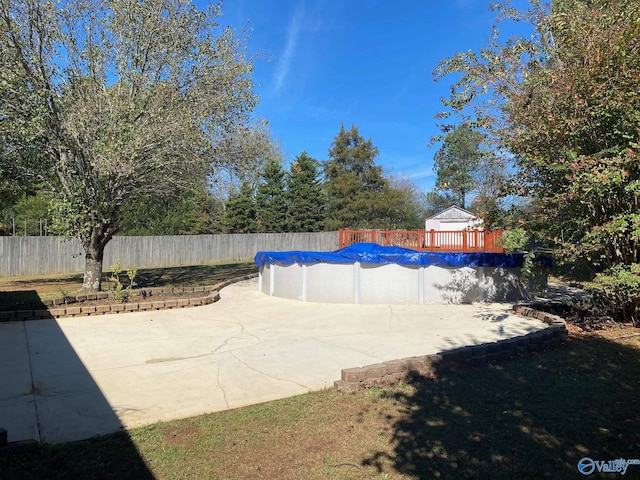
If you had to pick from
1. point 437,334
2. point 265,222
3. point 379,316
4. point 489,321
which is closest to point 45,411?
point 437,334

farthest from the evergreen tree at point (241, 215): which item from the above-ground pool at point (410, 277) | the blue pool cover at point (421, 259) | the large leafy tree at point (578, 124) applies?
the large leafy tree at point (578, 124)

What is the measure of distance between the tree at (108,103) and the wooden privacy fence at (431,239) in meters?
9.20

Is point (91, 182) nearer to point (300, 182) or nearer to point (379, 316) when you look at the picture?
point (379, 316)

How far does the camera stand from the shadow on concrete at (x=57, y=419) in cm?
280

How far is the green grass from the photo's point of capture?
9.08 feet

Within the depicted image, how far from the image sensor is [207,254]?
26.4 meters

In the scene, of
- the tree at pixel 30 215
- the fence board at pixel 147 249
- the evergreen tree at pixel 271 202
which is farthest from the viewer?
the evergreen tree at pixel 271 202

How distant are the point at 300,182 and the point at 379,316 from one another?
2973cm

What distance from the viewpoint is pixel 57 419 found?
3.66 meters

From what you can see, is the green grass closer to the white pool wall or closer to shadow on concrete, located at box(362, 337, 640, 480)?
shadow on concrete, located at box(362, 337, 640, 480)

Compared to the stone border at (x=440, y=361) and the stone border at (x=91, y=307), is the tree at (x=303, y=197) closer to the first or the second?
the stone border at (x=91, y=307)

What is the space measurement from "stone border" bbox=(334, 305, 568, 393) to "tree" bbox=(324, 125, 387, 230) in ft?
108

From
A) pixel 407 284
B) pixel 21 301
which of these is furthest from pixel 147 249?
pixel 407 284

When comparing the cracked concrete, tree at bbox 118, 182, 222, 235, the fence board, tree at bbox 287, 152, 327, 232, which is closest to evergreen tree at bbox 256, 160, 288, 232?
tree at bbox 287, 152, 327, 232
